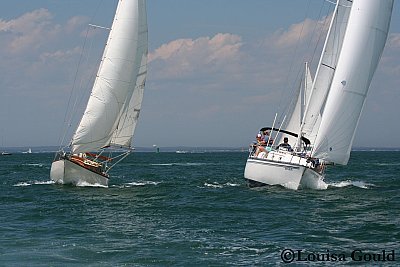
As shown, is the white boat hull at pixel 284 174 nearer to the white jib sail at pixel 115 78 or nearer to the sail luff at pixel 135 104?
the sail luff at pixel 135 104

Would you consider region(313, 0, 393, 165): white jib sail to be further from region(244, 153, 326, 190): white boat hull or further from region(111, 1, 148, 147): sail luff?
region(111, 1, 148, 147): sail luff

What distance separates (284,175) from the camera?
39.0 metres

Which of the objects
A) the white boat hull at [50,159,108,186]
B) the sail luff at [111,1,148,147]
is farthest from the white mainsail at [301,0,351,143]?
the white boat hull at [50,159,108,186]

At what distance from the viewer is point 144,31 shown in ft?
145

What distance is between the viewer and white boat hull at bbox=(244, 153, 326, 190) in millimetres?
38531

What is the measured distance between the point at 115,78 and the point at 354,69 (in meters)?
15.4

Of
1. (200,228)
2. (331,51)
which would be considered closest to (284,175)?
(331,51)

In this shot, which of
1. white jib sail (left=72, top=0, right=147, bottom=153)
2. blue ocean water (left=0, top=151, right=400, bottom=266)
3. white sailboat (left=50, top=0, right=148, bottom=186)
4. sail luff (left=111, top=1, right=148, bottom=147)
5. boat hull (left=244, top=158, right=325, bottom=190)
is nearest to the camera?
blue ocean water (left=0, top=151, right=400, bottom=266)

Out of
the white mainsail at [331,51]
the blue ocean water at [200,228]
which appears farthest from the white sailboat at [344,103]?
the white mainsail at [331,51]

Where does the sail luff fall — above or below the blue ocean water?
above

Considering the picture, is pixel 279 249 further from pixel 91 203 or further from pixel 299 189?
pixel 299 189

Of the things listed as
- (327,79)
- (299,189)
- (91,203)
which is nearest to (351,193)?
(299,189)

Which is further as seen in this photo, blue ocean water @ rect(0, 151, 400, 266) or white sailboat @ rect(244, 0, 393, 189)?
white sailboat @ rect(244, 0, 393, 189)

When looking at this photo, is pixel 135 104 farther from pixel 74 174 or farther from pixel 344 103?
pixel 344 103
